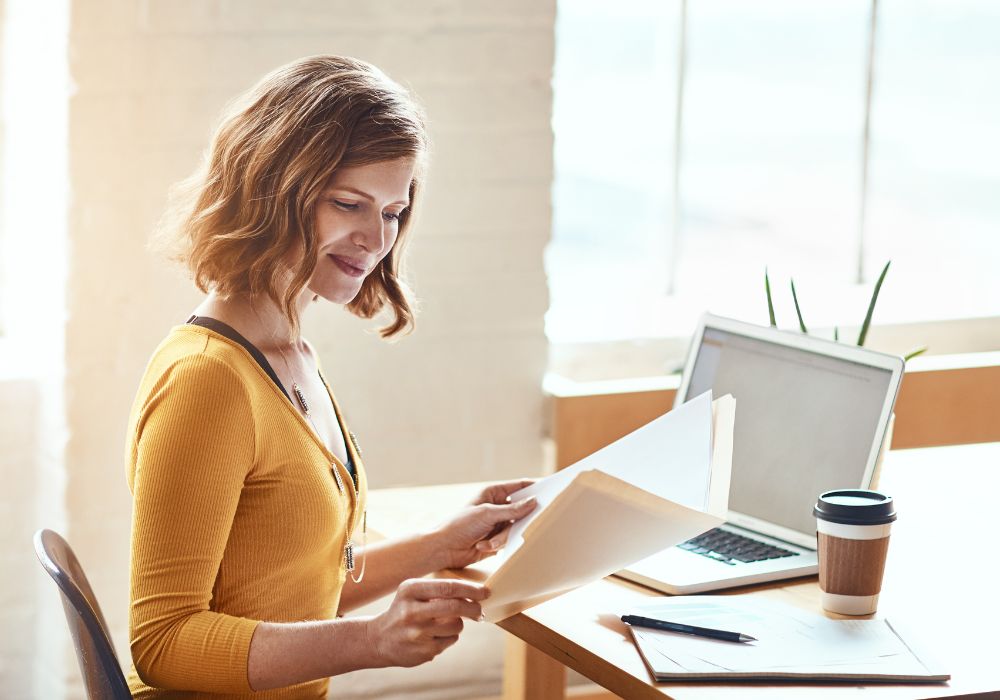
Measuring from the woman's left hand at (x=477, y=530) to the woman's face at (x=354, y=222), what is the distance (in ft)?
1.03

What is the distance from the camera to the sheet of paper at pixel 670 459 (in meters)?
1.37

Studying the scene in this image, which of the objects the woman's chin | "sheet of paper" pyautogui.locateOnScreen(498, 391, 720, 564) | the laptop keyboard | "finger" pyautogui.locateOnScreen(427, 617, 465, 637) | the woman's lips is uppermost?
the woman's lips

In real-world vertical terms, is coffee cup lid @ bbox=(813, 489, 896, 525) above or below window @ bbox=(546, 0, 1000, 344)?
below

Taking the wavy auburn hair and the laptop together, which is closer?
the wavy auburn hair

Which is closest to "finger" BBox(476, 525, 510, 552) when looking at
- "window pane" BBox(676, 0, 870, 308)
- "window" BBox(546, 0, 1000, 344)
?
"window" BBox(546, 0, 1000, 344)

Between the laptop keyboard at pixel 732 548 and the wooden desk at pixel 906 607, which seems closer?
the wooden desk at pixel 906 607

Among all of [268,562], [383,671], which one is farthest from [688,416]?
[383,671]

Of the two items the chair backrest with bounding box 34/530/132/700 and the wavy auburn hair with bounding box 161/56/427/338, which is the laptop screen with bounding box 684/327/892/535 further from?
the chair backrest with bounding box 34/530/132/700

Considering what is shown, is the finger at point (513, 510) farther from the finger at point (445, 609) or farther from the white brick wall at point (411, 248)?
the white brick wall at point (411, 248)

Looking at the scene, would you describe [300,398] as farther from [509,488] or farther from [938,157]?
[938,157]

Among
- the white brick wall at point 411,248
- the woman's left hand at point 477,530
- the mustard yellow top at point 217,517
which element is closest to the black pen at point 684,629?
the woman's left hand at point 477,530

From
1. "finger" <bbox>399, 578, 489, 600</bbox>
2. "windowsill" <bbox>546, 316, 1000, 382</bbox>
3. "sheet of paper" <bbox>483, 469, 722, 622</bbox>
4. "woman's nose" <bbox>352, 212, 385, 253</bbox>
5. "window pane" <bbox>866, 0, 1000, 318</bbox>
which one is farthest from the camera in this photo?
"window pane" <bbox>866, 0, 1000, 318</bbox>

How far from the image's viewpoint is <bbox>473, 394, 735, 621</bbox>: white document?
3.99 ft

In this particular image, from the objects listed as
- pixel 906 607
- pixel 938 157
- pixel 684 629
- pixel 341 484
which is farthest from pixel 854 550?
pixel 938 157
